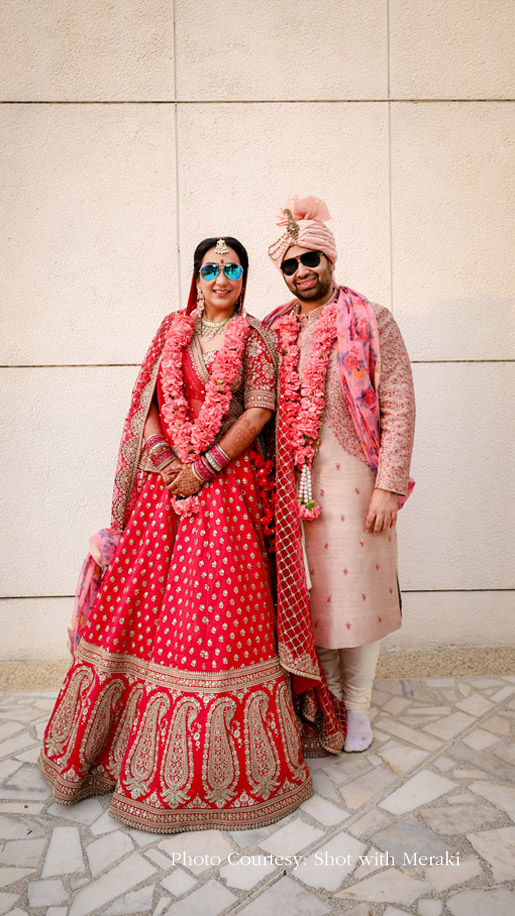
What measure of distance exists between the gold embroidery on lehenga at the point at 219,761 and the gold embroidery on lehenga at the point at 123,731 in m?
0.35

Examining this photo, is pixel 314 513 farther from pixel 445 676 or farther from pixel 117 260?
pixel 117 260

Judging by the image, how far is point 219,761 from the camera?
1978 mm

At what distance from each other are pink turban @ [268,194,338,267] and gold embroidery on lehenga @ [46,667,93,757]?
185cm

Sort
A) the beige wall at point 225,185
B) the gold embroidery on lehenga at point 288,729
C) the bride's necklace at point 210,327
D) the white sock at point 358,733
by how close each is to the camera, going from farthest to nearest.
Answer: the beige wall at point 225,185 < the white sock at point 358,733 < the bride's necklace at point 210,327 < the gold embroidery on lehenga at point 288,729

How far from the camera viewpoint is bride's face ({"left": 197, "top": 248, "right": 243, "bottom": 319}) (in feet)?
7.34

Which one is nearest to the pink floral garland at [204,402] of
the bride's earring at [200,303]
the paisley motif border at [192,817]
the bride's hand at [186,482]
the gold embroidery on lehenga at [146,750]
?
the bride's hand at [186,482]

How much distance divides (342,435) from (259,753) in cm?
122

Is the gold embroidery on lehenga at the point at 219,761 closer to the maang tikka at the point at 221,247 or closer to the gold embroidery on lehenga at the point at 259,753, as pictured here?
the gold embroidery on lehenga at the point at 259,753

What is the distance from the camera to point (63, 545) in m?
3.56

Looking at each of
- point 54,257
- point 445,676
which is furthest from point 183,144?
point 445,676

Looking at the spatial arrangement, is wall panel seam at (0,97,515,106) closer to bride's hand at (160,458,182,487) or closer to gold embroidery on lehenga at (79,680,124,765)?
bride's hand at (160,458,182,487)

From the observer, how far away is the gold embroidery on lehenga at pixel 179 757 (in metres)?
1.95

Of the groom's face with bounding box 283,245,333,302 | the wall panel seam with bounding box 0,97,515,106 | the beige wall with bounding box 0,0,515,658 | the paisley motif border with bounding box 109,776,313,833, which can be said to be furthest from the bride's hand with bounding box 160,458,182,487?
the wall panel seam with bounding box 0,97,515,106

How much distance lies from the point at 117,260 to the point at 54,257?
1.22 feet
